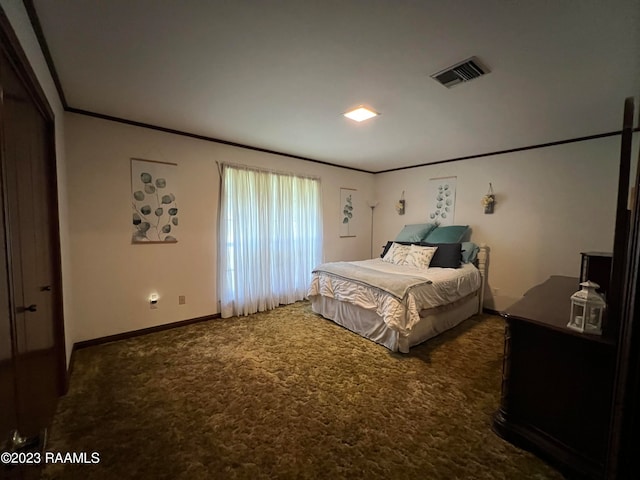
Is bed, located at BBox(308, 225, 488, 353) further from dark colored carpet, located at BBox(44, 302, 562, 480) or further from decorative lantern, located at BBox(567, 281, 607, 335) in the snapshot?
decorative lantern, located at BBox(567, 281, 607, 335)

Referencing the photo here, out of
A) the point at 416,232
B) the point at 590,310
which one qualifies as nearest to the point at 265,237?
the point at 416,232

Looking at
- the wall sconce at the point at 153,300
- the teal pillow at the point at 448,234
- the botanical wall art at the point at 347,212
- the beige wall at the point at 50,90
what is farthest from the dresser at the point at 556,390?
the botanical wall art at the point at 347,212

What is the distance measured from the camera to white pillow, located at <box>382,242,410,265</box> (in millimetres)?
4031

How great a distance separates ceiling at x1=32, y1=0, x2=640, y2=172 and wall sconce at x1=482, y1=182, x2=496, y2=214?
1.05 meters

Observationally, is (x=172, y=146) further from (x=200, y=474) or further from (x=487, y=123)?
(x=487, y=123)

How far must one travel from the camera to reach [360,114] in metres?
2.62

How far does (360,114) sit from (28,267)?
8.67 ft

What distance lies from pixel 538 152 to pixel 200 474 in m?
4.72

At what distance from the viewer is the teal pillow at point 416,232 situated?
4.46m

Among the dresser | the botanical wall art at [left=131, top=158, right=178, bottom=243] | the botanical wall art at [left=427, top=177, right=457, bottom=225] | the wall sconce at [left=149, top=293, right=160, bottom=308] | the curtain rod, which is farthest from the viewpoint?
the botanical wall art at [left=427, top=177, right=457, bottom=225]

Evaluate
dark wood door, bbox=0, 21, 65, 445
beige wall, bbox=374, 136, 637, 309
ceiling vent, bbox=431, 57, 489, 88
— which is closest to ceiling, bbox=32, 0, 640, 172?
ceiling vent, bbox=431, 57, 489, 88

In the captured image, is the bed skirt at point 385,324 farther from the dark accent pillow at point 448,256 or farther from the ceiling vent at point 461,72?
the ceiling vent at point 461,72

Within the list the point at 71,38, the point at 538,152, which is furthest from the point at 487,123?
the point at 71,38

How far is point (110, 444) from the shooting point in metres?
1.62
